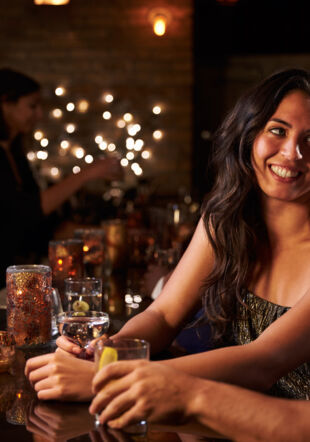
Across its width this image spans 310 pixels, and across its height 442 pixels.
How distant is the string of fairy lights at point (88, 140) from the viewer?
21.8 feet

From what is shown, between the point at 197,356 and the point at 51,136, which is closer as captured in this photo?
the point at 197,356

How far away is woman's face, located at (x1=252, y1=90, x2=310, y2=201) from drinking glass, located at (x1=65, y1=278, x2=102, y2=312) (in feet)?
1.74

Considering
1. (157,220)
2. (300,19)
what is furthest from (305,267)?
(300,19)

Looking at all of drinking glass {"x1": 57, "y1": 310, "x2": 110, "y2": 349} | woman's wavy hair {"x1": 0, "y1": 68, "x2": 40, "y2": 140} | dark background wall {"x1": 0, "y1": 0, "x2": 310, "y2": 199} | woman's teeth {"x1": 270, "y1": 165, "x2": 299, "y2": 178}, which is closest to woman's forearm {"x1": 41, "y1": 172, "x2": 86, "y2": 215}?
woman's wavy hair {"x1": 0, "y1": 68, "x2": 40, "y2": 140}

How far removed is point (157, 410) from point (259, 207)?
37.8 inches

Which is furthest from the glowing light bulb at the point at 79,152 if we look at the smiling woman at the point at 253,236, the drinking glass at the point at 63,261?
the smiling woman at the point at 253,236

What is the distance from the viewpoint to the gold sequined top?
163 cm

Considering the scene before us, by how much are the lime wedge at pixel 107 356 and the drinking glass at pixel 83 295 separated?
2.39ft

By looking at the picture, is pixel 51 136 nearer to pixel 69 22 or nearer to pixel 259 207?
pixel 69 22

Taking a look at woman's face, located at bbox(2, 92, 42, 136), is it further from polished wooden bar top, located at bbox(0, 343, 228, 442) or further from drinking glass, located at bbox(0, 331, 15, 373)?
polished wooden bar top, located at bbox(0, 343, 228, 442)

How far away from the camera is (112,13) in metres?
6.53

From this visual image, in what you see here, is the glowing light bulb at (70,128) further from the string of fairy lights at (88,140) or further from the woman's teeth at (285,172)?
the woman's teeth at (285,172)

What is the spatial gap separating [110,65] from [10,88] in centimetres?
263

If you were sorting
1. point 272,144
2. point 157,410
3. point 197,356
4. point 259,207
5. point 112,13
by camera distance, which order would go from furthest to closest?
point 112,13, point 259,207, point 272,144, point 197,356, point 157,410
